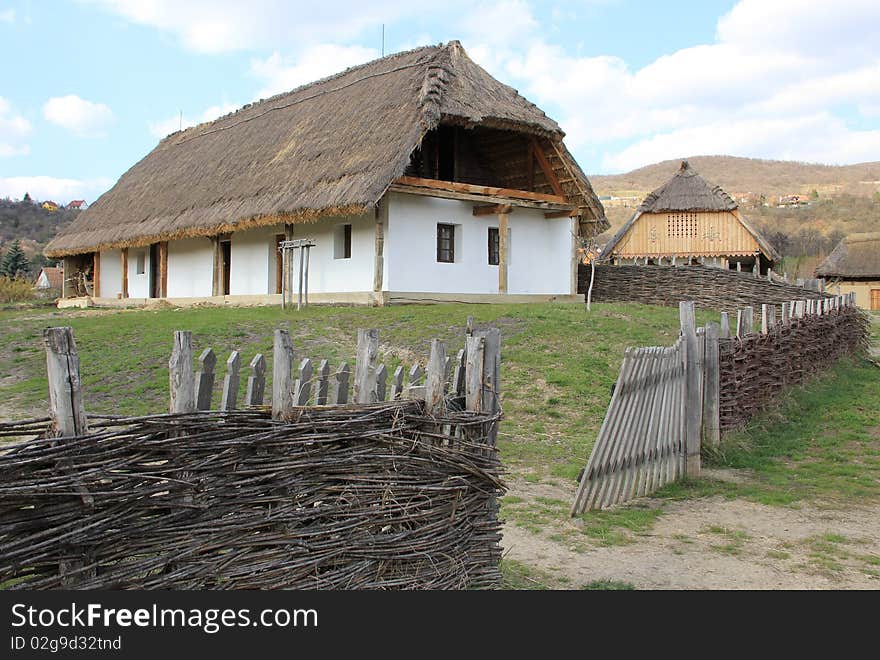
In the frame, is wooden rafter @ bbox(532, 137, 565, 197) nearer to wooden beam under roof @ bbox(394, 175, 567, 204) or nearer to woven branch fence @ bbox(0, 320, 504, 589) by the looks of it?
wooden beam under roof @ bbox(394, 175, 567, 204)

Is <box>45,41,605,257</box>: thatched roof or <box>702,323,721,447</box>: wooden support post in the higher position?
<box>45,41,605,257</box>: thatched roof

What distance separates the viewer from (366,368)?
3850 mm

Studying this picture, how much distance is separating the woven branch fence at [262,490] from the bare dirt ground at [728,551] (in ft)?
3.30

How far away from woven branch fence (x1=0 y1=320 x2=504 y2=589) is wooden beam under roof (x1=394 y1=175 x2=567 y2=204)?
13800 mm

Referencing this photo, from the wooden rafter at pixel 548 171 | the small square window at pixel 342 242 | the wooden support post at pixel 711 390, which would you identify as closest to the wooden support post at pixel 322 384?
the wooden support post at pixel 711 390

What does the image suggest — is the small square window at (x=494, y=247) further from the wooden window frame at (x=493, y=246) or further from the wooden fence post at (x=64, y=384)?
the wooden fence post at (x=64, y=384)

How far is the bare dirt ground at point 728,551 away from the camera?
4.86 meters

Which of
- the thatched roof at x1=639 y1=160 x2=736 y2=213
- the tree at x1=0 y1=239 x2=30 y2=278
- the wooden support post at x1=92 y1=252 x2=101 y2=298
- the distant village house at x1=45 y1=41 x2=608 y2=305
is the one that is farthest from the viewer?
the tree at x1=0 y1=239 x2=30 y2=278

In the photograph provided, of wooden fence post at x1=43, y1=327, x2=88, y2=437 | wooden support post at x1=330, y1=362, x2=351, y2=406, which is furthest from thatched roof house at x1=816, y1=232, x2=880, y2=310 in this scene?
wooden fence post at x1=43, y1=327, x2=88, y2=437

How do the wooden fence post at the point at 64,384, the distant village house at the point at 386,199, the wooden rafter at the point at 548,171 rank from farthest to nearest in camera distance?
1. the wooden rafter at the point at 548,171
2. the distant village house at the point at 386,199
3. the wooden fence post at the point at 64,384

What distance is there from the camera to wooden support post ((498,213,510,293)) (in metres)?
20.6

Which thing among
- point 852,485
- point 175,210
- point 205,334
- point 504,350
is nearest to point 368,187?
point 205,334

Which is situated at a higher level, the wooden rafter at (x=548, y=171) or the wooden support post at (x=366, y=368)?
the wooden rafter at (x=548, y=171)

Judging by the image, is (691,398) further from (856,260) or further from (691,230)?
(856,260)
